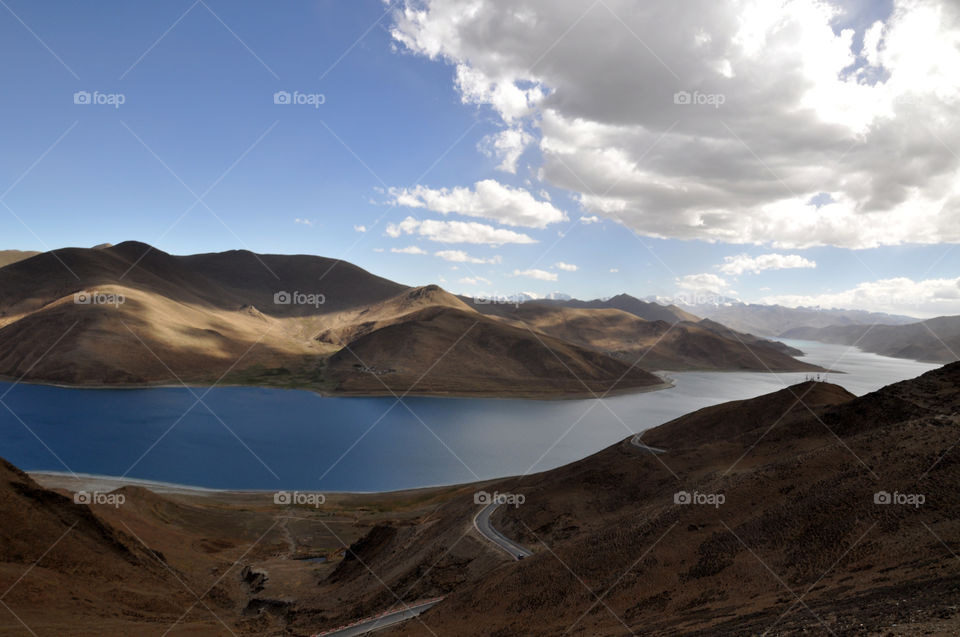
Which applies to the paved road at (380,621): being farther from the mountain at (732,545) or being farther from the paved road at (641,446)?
the paved road at (641,446)

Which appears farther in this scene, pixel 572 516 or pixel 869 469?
pixel 572 516

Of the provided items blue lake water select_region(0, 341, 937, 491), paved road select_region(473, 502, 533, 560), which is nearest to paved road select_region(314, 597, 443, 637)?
paved road select_region(473, 502, 533, 560)

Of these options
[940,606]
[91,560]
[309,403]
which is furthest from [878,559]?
[309,403]

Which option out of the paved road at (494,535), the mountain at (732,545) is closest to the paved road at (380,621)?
the mountain at (732,545)

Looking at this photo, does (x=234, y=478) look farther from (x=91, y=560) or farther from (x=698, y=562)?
(x=698, y=562)

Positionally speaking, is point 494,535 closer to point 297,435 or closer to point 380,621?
point 380,621

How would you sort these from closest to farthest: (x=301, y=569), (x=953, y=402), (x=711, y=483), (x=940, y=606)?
(x=940, y=606)
(x=711, y=483)
(x=953, y=402)
(x=301, y=569)

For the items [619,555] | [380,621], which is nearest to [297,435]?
[380,621]
